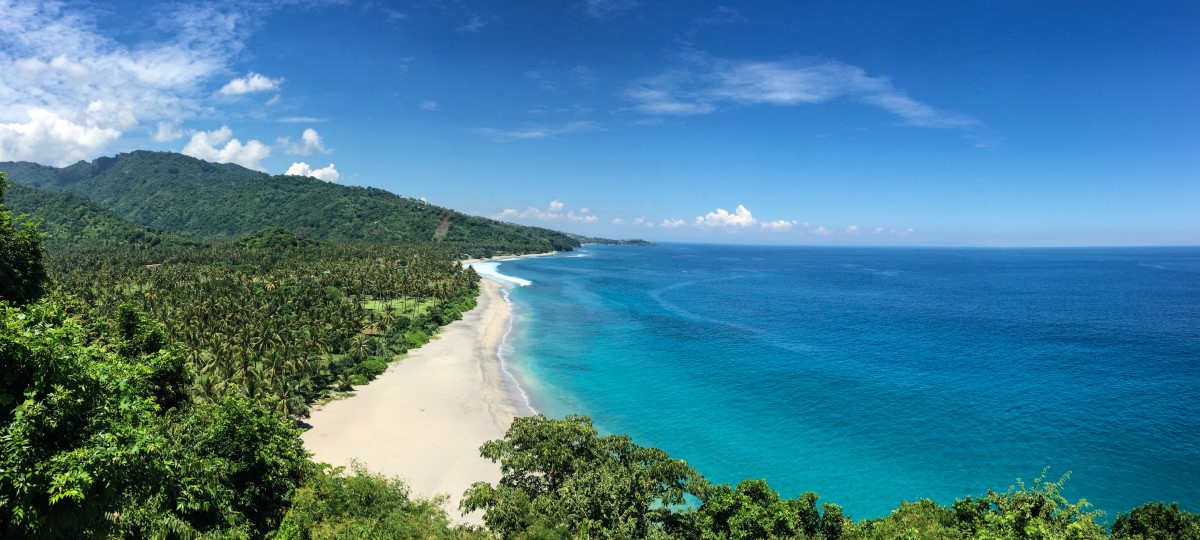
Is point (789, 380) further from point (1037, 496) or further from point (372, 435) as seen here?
point (372, 435)

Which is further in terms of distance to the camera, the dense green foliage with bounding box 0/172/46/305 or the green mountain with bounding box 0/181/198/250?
the green mountain with bounding box 0/181/198/250

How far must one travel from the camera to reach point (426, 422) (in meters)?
46.8

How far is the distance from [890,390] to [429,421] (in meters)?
50.7

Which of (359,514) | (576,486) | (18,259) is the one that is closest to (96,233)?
(18,259)

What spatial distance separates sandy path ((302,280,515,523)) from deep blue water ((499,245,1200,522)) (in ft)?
19.2

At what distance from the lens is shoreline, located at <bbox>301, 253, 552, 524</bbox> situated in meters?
37.7

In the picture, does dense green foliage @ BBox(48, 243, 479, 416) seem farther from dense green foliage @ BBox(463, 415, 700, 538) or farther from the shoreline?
dense green foliage @ BBox(463, 415, 700, 538)

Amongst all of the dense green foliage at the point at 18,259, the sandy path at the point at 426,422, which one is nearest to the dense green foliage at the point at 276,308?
the sandy path at the point at 426,422

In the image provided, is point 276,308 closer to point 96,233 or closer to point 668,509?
point 668,509

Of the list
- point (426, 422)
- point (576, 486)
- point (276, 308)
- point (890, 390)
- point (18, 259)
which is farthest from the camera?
point (276, 308)

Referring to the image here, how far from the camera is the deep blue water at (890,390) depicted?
41.6m

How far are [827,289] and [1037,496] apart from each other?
136011 mm

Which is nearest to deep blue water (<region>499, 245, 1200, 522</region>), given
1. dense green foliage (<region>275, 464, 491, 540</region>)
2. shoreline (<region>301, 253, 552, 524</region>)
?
shoreline (<region>301, 253, 552, 524</region>)

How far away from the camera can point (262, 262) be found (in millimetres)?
121375
